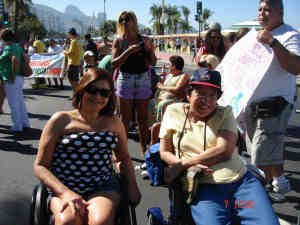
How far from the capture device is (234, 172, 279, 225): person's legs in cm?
235

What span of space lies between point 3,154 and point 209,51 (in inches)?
133

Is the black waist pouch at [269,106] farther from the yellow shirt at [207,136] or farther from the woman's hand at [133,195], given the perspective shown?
the woman's hand at [133,195]

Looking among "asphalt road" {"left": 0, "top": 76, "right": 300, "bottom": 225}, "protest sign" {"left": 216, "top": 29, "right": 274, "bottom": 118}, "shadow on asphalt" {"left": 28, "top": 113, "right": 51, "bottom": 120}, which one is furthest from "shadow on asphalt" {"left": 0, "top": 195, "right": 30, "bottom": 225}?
"shadow on asphalt" {"left": 28, "top": 113, "right": 51, "bottom": 120}

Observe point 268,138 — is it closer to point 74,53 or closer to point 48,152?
point 48,152

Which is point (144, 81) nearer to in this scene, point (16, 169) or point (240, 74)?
point (240, 74)

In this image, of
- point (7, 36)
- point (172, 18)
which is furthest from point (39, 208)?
point (172, 18)

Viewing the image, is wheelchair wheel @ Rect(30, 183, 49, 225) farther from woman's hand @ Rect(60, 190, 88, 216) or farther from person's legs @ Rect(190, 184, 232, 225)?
person's legs @ Rect(190, 184, 232, 225)

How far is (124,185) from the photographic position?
265 cm

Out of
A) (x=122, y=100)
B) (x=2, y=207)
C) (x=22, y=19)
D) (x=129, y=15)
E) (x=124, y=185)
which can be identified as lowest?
(x=2, y=207)

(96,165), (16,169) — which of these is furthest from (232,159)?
(16,169)

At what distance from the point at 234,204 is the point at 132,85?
2.64 m

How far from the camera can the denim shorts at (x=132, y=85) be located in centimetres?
489

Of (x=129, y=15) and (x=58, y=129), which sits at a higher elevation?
(x=129, y=15)

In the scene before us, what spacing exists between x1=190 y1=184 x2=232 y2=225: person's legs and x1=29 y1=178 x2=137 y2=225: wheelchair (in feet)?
1.37
